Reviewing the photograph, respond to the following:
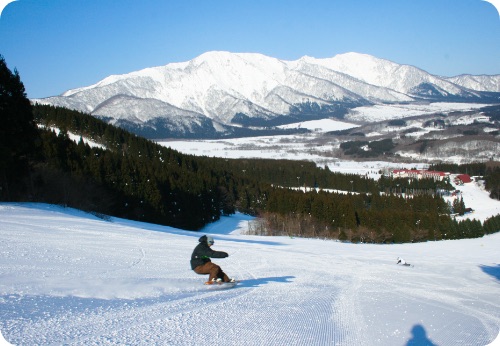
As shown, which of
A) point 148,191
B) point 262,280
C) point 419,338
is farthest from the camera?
point 148,191

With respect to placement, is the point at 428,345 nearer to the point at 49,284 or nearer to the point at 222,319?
the point at 222,319

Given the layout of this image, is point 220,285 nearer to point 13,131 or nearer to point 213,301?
point 213,301

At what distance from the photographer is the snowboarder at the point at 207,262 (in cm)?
981

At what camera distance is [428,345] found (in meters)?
6.36

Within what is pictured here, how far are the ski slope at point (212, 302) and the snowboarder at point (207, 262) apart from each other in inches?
13.3

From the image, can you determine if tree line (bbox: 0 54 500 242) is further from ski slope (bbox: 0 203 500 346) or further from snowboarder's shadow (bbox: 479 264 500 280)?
snowboarder's shadow (bbox: 479 264 500 280)

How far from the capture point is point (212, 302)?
809 centimetres

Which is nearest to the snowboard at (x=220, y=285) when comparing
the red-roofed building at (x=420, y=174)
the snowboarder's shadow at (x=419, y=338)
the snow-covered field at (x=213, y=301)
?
the snow-covered field at (x=213, y=301)

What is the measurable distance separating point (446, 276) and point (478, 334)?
8.42m

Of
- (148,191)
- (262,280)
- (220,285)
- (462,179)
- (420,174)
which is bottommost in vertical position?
(262,280)

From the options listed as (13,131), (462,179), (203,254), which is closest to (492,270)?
(203,254)

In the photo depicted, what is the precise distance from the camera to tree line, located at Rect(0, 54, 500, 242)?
27641 millimetres

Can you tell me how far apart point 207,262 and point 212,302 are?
1.88 meters

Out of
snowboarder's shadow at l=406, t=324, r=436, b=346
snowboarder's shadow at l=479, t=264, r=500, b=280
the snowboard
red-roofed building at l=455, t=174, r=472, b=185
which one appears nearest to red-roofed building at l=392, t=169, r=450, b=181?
red-roofed building at l=455, t=174, r=472, b=185
